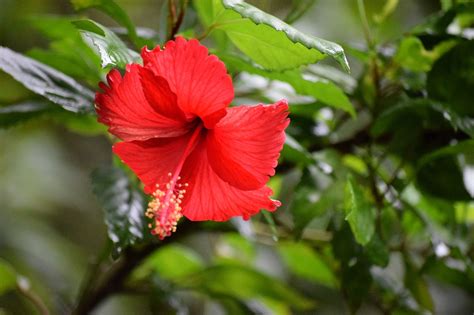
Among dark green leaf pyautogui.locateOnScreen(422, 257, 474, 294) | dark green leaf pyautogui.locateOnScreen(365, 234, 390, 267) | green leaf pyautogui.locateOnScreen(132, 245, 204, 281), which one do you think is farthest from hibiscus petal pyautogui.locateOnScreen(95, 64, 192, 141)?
green leaf pyautogui.locateOnScreen(132, 245, 204, 281)

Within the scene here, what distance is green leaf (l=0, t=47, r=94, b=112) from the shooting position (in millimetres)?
612

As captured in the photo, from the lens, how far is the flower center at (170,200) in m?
0.57

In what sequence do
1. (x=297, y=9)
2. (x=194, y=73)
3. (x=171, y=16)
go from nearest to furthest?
(x=194, y=73) → (x=171, y=16) → (x=297, y=9)

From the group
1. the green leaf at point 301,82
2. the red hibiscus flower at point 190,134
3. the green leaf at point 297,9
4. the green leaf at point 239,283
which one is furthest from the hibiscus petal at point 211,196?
the green leaf at point 239,283

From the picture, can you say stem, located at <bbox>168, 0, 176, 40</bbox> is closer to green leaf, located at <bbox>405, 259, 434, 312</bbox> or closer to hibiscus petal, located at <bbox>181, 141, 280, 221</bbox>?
hibiscus petal, located at <bbox>181, 141, 280, 221</bbox>

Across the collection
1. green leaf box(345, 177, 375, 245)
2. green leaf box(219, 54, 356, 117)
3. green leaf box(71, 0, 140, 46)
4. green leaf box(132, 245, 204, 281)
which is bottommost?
green leaf box(132, 245, 204, 281)

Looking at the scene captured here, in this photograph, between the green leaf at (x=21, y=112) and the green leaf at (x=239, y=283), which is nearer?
the green leaf at (x=21, y=112)

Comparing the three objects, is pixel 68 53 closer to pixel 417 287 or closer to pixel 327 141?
pixel 327 141

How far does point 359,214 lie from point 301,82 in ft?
0.48

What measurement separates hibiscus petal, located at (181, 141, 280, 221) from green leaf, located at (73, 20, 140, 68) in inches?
4.3

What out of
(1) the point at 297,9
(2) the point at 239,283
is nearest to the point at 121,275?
(2) the point at 239,283

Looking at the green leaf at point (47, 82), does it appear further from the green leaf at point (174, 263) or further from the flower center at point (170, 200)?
the green leaf at point (174, 263)

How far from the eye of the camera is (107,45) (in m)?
0.54

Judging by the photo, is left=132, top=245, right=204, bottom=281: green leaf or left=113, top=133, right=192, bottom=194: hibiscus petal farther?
left=132, top=245, right=204, bottom=281: green leaf
